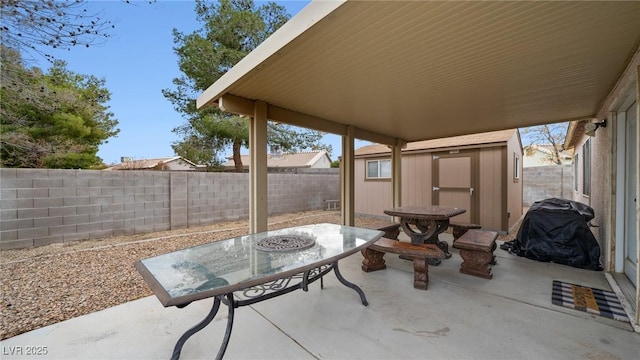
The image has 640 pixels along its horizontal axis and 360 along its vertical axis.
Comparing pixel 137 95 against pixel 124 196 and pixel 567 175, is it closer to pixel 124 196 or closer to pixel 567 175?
pixel 124 196

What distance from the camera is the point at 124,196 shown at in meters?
5.30

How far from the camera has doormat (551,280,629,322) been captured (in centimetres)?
231

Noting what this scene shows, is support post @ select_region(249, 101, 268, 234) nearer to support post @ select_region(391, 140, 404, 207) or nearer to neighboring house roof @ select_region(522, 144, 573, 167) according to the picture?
support post @ select_region(391, 140, 404, 207)

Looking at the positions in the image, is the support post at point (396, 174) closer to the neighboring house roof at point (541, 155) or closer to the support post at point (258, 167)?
the support post at point (258, 167)

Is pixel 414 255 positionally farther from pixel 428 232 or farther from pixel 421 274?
pixel 428 232

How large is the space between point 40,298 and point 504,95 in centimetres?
578

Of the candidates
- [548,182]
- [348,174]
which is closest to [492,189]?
[348,174]

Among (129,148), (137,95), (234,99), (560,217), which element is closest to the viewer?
(234,99)

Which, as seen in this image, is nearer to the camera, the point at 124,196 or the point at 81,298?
the point at 81,298

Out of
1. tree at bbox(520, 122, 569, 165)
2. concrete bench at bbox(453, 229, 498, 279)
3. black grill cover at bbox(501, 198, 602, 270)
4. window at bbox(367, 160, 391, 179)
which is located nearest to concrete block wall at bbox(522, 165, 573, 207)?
tree at bbox(520, 122, 569, 165)

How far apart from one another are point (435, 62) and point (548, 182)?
39.4 ft

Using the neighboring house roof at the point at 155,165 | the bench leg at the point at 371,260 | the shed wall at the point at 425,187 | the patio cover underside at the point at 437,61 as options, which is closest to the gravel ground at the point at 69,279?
the patio cover underside at the point at 437,61

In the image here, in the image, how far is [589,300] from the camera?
2.54 meters

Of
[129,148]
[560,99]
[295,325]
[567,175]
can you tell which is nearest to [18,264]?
[295,325]
